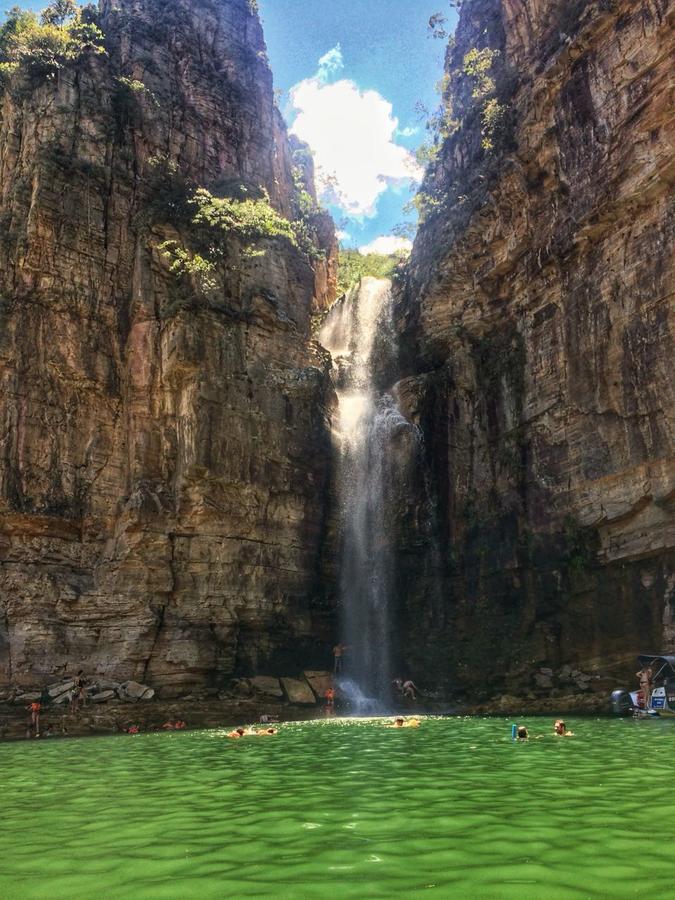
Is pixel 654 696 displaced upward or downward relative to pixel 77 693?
downward

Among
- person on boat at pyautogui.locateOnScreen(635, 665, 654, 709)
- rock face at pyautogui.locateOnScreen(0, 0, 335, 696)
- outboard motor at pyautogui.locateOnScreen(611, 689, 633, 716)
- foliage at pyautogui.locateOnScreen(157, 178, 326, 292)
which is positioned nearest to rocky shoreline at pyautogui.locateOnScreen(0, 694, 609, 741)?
outboard motor at pyautogui.locateOnScreen(611, 689, 633, 716)

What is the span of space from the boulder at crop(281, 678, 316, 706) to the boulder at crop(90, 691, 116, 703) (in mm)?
6216

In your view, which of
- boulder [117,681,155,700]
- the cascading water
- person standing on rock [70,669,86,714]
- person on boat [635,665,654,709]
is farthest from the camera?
the cascading water

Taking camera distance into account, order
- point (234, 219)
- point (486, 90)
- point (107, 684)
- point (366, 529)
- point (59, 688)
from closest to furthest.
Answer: point (59, 688), point (107, 684), point (366, 529), point (234, 219), point (486, 90)

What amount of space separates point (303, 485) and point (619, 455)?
12.7m

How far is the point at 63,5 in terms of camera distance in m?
34.7

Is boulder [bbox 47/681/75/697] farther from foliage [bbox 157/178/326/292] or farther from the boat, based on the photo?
the boat

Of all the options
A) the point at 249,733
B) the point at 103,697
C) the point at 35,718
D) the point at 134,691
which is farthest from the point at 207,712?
the point at 249,733

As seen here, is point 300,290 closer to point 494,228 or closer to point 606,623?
point 494,228

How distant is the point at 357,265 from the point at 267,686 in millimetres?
37059

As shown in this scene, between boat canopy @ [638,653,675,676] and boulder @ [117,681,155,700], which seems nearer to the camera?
boat canopy @ [638,653,675,676]

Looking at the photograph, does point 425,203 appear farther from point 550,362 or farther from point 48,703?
point 48,703

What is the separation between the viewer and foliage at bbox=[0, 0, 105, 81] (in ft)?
97.5

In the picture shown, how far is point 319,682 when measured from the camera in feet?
85.8
